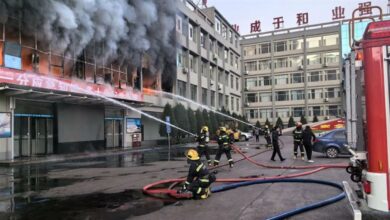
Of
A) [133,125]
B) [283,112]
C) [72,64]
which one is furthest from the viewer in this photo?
[283,112]

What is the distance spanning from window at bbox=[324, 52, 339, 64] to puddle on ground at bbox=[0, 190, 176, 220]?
6703 cm

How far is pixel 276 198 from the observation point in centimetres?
869

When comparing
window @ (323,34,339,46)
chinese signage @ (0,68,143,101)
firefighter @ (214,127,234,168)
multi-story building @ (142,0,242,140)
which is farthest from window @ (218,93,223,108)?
firefighter @ (214,127,234,168)

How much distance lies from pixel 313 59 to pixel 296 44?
4486 mm

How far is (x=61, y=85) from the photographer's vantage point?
2212cm

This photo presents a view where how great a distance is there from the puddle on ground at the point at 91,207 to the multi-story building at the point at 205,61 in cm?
2432

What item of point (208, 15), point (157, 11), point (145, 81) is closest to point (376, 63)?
point (157, 11)

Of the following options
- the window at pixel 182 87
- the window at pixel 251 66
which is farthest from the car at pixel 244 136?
the window at pixel 251 66

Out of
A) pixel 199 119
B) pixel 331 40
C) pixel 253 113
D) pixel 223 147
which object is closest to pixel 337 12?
pixel 331 40

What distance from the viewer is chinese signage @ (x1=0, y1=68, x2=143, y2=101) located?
19109mm

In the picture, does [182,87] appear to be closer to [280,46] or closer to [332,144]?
[332,144]

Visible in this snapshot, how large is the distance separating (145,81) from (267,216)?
27.1 meters

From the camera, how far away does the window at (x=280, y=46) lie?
252 feet

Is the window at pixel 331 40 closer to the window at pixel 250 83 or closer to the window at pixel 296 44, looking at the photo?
the window at pixel 296 44
